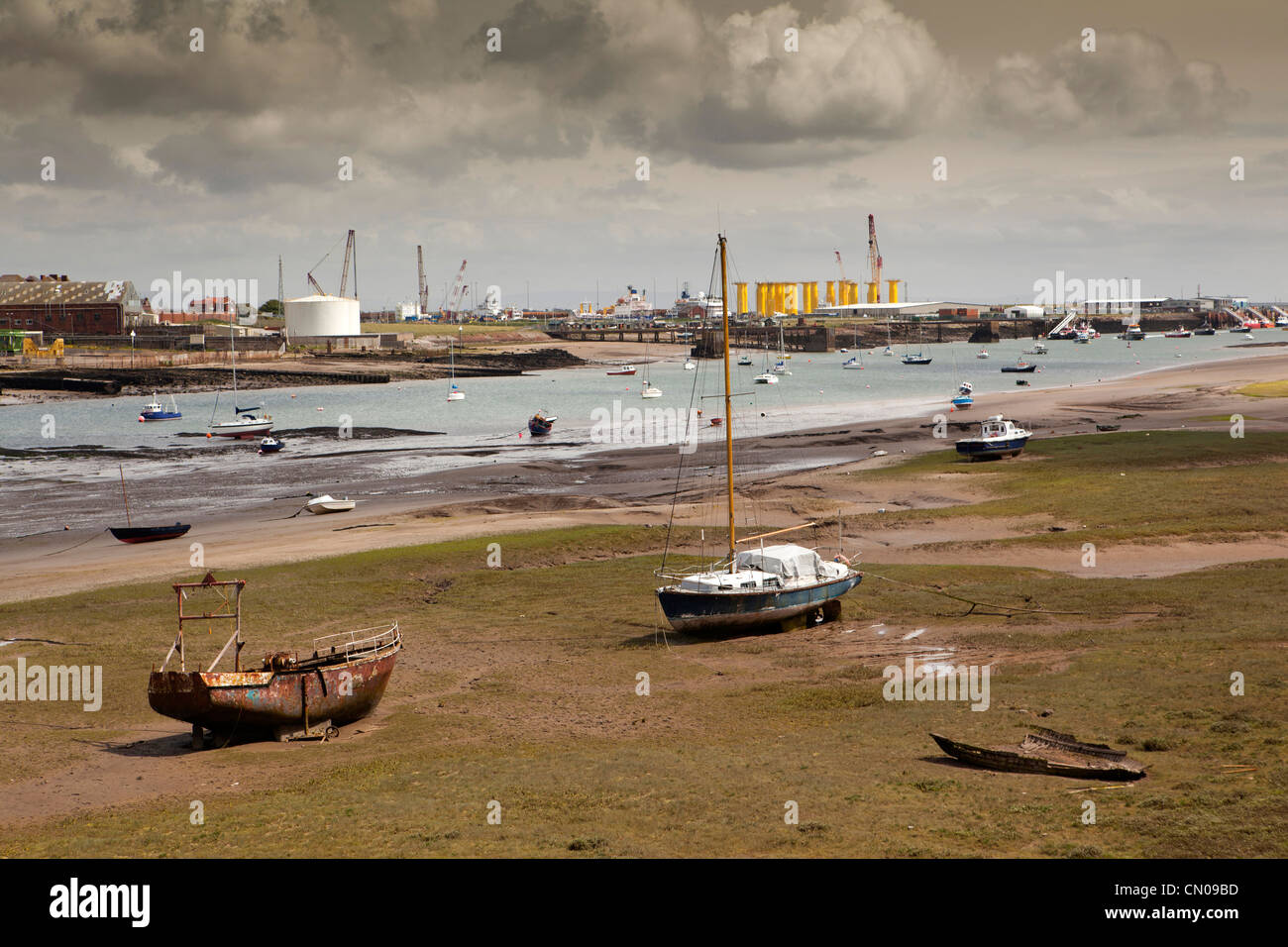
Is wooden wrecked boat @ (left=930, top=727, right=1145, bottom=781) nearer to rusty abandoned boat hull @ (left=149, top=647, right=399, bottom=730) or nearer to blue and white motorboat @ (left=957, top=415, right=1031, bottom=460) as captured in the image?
rusty abandoned boat hull @ (left=149, top=647, right=399, bottom=730)

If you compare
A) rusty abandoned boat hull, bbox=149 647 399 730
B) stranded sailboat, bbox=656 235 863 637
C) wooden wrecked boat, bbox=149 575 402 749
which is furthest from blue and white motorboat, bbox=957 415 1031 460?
rusty abandoned boat hull, bbox=149 647 399 730

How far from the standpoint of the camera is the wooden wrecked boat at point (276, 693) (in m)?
22.2

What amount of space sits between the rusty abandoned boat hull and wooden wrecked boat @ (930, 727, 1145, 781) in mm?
11744

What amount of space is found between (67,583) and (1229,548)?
39.5 m

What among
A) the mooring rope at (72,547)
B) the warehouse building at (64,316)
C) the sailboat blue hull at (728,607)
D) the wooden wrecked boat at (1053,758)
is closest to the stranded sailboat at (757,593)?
the sailboat blue hull at (728,607)

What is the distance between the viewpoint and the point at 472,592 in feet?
123

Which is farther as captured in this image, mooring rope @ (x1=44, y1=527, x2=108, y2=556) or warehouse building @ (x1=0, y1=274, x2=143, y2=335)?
warehouse building @ (x1=0, y1=274, x2=143, y2=335)

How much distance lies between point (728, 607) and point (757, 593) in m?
0.83

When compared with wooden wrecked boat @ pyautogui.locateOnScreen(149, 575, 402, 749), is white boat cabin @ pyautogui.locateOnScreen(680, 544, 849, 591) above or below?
above

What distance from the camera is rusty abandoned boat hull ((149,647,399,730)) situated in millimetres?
22172

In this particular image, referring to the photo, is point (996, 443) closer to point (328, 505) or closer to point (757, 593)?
point (328, 505)
